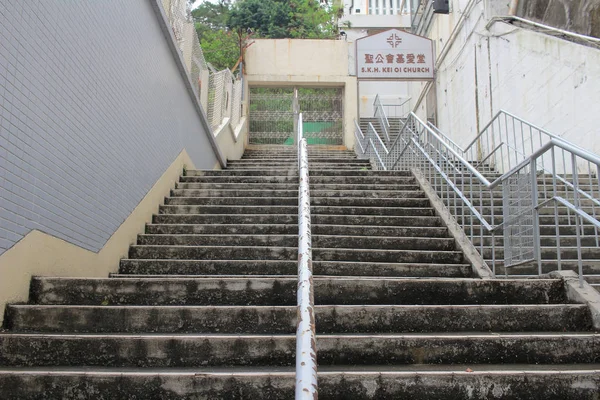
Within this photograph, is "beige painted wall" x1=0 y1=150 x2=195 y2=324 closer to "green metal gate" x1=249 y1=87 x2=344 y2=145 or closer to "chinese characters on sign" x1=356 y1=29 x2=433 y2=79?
"chinese characters on sign" x1=356 y1=29 x2=433 y2=79

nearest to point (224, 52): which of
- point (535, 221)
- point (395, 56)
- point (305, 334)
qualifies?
point (395, 56)

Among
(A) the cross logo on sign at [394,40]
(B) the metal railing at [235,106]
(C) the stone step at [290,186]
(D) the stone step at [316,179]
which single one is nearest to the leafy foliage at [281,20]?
(A) the cross logo on sign at [394,40]

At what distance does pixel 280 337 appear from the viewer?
9.22 ft

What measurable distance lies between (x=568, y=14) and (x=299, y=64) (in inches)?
355

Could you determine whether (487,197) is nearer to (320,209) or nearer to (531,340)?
(320,209)

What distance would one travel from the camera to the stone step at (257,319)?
10.1 feet

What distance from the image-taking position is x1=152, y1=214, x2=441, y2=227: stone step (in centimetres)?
555

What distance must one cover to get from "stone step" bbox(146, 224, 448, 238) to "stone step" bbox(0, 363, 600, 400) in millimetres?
2721

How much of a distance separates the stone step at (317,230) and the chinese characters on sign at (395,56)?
8825 mm

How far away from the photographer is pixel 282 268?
4301 mm

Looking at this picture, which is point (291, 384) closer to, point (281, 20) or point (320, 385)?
point (320, 385)

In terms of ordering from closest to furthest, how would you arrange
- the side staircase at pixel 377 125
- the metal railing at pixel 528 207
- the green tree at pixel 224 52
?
the metal railing at pixel 528 207 < the side staircase at pixel 377 125 < the green tree at pixel 224 52

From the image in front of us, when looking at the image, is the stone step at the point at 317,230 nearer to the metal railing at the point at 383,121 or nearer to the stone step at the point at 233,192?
the stone step at the point at 233,192

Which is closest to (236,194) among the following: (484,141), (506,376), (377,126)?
(506,376)
